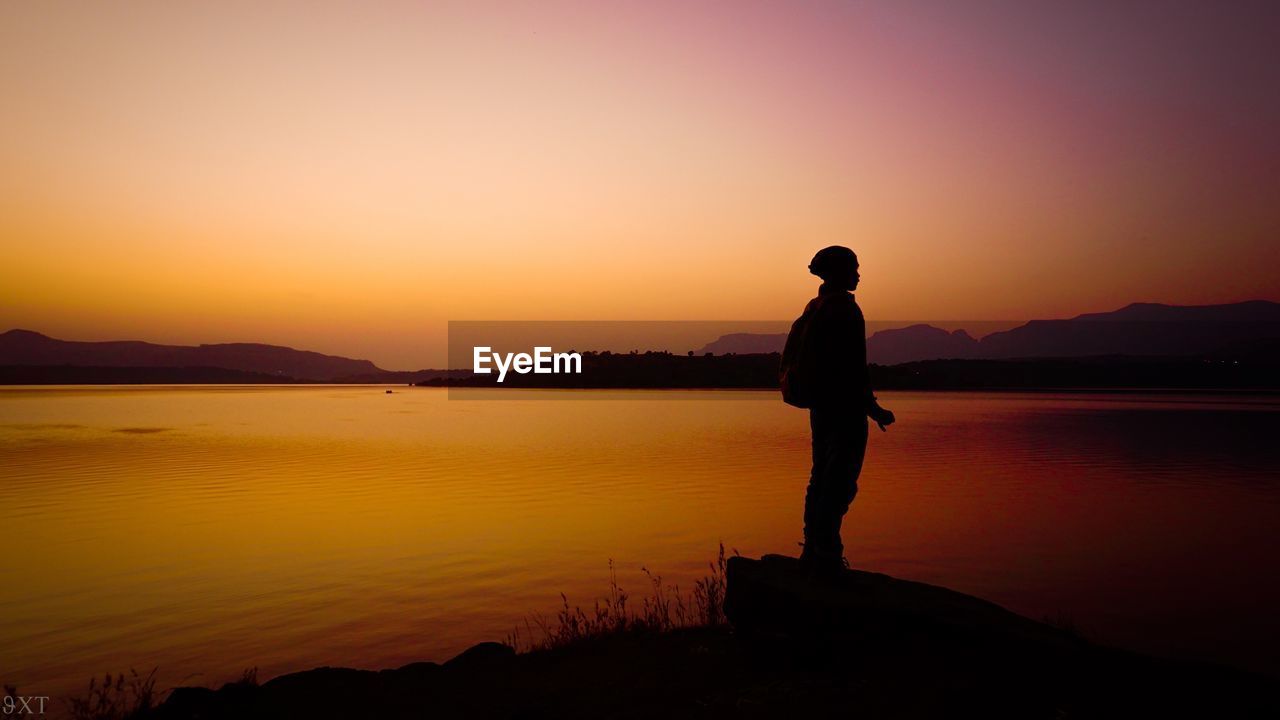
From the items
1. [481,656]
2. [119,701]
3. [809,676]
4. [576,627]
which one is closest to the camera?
[809,676]

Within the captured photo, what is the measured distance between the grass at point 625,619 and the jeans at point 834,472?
8.87ft

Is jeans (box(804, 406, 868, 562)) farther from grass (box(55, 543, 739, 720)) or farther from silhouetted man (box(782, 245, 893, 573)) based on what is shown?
grass (box(55, 543, 739, 720))

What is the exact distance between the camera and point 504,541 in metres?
17.3

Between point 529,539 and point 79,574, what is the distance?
853 cm

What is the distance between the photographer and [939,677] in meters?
6.41

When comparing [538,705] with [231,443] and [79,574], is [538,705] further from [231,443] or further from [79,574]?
[231,443]

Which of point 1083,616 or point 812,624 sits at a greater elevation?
point 812,624

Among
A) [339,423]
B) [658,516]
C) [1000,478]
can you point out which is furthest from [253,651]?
[339,423]

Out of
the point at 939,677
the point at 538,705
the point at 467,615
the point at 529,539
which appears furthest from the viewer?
the point at 529,539
